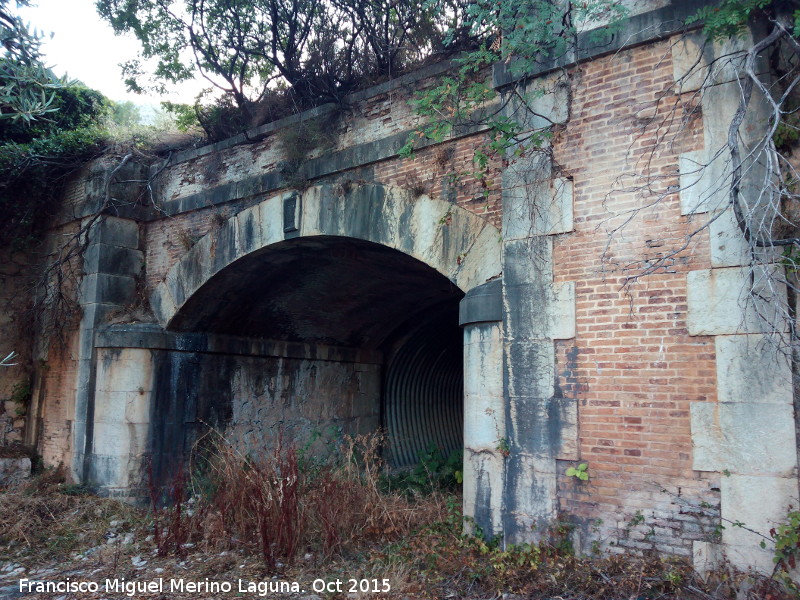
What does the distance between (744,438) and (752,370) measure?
462mm

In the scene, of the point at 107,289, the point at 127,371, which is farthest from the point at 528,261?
the point at 107,289

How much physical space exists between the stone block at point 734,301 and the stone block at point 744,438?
537 millimetres

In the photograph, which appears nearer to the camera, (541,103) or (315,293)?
(541,103)

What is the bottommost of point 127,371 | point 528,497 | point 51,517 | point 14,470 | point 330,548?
point 51,517

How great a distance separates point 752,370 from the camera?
423cm

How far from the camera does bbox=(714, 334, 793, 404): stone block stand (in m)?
4.13

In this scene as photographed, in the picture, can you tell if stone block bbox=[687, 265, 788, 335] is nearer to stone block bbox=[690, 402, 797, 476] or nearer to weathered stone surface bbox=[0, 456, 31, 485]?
stone block bbox=[690, 402, 797, 476]

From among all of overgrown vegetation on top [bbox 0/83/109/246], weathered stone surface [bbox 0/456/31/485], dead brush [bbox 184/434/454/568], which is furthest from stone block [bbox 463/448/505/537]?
overgrown vegetation on top [bbox 0/83/109/246]

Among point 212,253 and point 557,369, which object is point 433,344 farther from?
point 557,369

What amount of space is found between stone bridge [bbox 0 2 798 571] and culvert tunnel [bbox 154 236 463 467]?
4cm

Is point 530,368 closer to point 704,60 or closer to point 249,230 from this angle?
point 704,60

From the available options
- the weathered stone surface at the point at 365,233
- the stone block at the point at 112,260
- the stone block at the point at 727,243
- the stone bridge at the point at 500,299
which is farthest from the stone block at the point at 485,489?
the stone block at the point at 112,260

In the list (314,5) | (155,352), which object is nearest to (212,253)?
(155,352)

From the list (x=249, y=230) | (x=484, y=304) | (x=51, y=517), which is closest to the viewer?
(x=484, y=304)
